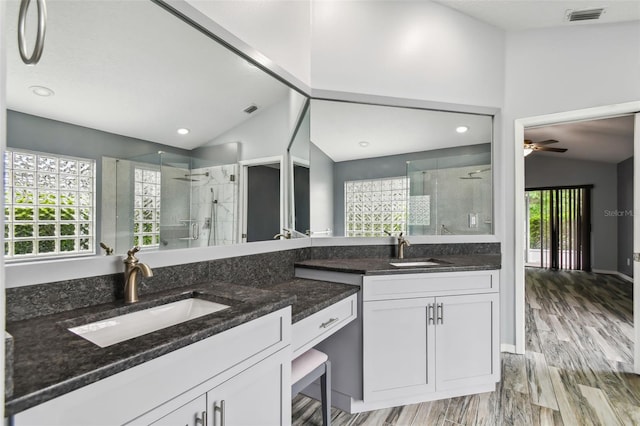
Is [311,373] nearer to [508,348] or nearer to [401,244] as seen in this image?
[401,244]

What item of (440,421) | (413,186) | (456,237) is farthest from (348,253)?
(440,421)

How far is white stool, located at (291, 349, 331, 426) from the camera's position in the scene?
1.50m

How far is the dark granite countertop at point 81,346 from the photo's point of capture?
Result: 65 cm

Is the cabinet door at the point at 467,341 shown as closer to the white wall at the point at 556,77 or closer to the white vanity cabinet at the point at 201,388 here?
the white wall at the point at 556,77

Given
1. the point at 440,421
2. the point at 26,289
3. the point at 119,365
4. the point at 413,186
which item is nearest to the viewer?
the point at 119,365

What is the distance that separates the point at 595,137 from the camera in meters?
4.92

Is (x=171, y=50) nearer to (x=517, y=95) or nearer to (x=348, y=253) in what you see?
(x=348, y=253)

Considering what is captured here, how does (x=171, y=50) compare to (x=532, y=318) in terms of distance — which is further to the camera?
(x=532, y=318)

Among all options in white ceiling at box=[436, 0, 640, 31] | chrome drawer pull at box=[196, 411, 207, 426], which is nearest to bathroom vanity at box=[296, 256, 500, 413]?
chrome drawer pull at box=[196, 411, 207, 426]

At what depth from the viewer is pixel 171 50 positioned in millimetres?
1434

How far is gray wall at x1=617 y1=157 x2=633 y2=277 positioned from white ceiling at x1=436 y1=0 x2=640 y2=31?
16.1 feet

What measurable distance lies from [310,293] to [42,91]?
1.35m

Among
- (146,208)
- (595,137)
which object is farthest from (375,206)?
(595,137)

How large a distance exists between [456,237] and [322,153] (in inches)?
52.3
